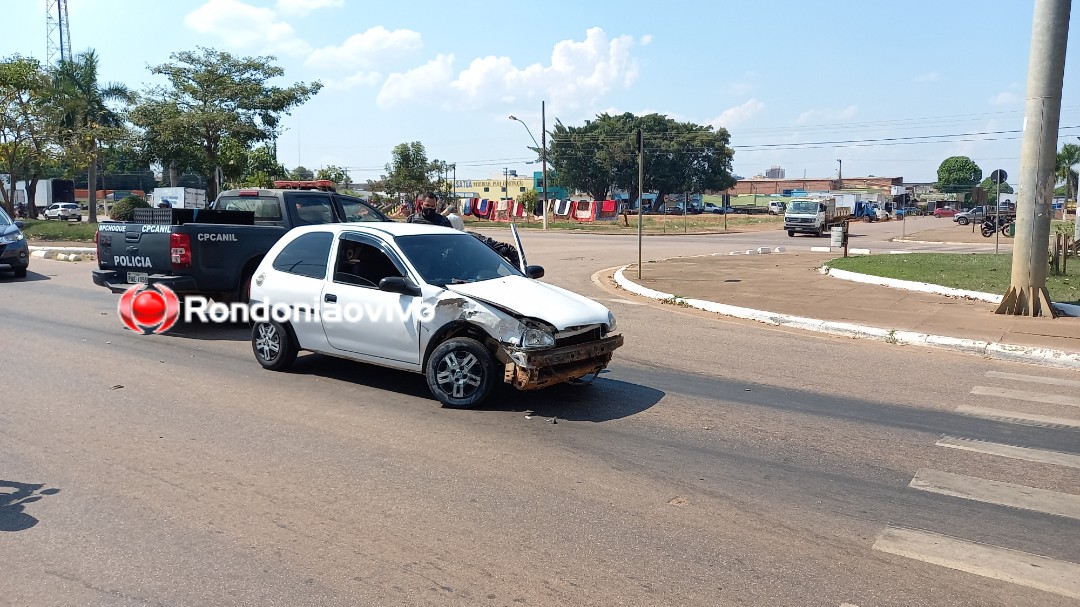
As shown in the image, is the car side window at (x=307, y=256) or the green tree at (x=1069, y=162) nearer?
the car side window at (x=307, y=256)

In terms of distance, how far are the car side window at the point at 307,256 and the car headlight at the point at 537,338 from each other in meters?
2.44

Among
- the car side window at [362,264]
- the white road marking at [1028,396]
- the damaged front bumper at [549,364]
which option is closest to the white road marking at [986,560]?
the damaged front bumper at [549,364]

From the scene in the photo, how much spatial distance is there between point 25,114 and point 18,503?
39169 mm

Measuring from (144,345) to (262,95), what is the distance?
1425 inches

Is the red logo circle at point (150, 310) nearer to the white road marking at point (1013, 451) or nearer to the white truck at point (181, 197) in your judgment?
the white road marking at point (1013, 451)

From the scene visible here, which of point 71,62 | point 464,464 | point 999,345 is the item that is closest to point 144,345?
point 464,464

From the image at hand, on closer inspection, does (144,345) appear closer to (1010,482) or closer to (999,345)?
(1010,482)

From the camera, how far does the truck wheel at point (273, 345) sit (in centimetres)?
865

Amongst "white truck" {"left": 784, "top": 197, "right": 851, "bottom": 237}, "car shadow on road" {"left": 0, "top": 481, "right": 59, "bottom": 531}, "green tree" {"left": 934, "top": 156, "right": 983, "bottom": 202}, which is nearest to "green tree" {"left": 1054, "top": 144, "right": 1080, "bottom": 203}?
"green tree" {"left": 934, "top": 156, "right": 983, "bottom": 202}

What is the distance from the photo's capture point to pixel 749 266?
72.3 ft

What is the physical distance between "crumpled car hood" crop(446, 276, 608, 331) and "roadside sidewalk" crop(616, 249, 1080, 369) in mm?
5674

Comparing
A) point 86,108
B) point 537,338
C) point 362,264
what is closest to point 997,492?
point 537,338

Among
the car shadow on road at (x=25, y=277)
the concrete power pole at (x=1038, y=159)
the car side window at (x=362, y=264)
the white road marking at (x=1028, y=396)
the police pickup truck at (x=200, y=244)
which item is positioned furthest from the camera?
the car shadow on road at (x=25, y=277)

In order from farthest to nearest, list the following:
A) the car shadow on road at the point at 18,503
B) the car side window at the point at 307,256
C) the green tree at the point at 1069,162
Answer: the green tree at the point at 1069,162, the car side window at the point at 307,256, the car shadow on road at the point at 18,503
